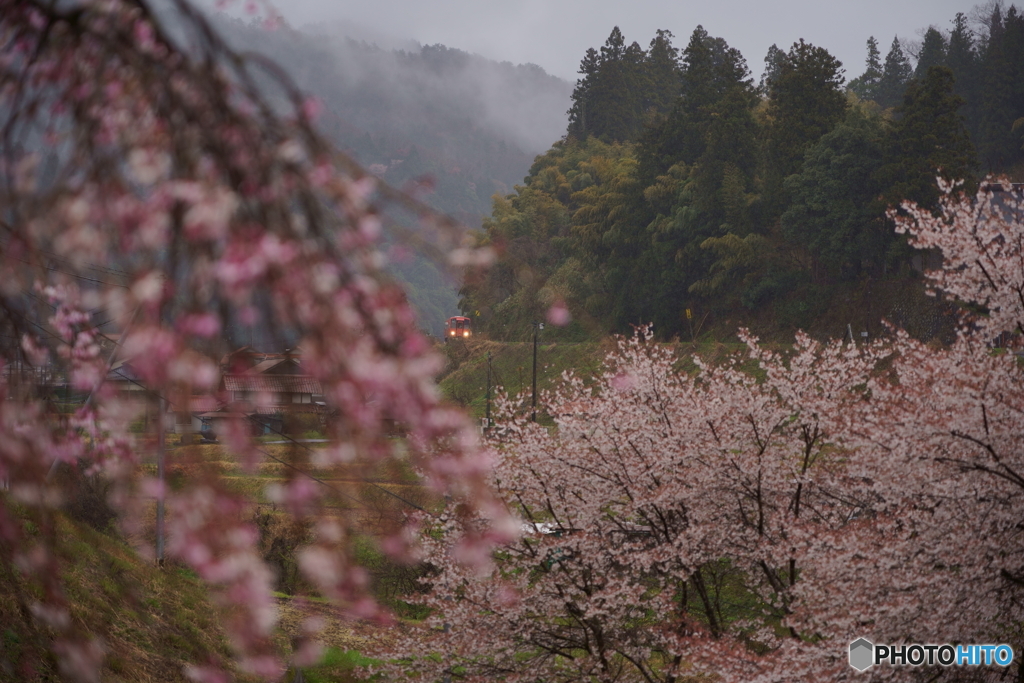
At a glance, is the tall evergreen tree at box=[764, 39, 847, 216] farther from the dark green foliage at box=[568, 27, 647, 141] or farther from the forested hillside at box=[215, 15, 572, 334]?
the forested hillside at box=[215, 15, 572, 334]

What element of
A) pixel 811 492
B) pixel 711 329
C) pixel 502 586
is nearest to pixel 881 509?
pixel 811 492

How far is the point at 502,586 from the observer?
8.72 m

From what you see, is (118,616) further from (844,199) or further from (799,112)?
(799,112)

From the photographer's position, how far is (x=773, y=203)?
1288 inches

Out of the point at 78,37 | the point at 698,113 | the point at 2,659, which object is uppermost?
the point at 698,113

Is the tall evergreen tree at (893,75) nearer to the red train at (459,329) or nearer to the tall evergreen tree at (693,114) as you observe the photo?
the tall evergreen tree at (693,114)

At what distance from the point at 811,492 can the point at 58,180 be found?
9308 mm

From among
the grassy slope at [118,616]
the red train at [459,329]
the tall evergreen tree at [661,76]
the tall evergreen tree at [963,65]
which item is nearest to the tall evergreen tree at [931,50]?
the tall evergreen tree at [963,65]

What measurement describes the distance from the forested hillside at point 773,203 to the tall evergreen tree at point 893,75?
11.2 metres

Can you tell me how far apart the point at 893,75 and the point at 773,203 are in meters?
31.7

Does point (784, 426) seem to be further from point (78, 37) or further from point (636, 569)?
point (78, 37)

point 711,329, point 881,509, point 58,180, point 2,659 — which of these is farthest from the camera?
point 711,329

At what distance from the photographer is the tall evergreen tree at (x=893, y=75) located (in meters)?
55.0

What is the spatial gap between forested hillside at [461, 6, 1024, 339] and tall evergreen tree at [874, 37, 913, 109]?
11.2 metres
